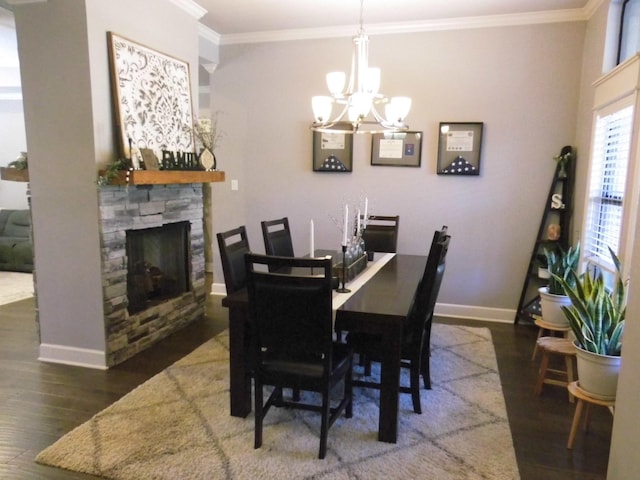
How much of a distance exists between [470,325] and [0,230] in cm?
620

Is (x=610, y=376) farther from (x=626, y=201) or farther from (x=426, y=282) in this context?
(x=626, y=201)

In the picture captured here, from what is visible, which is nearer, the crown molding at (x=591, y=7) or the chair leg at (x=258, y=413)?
the chair leg at (x=258, y=413)

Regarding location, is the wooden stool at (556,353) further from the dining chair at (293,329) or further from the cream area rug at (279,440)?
the dining chair at (293,329)

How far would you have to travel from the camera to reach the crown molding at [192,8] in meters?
3.71

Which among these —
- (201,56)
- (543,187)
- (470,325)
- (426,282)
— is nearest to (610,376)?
(426,282)

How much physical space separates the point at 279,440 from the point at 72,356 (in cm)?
183

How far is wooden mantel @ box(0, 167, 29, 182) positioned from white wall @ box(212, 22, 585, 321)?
2.09m

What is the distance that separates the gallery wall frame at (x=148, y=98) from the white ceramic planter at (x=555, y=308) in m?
3.01

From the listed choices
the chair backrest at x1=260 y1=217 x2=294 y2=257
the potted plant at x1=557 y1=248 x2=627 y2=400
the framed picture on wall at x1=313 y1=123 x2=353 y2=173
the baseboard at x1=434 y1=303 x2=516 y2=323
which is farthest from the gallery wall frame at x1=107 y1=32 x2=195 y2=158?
the potted plant at x1=557 y1=248 x2=627 y2=400

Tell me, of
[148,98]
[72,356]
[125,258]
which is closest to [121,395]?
[72,356]

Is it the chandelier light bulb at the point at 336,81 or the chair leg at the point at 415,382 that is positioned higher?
the chandelier light bulb at the point at 336,81

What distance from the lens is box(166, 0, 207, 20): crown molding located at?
3713 millimetres

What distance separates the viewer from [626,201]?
2717 mm

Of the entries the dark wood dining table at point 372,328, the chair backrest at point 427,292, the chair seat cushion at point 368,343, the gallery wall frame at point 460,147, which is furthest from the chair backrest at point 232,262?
the gallery wall frame at point 460,147
